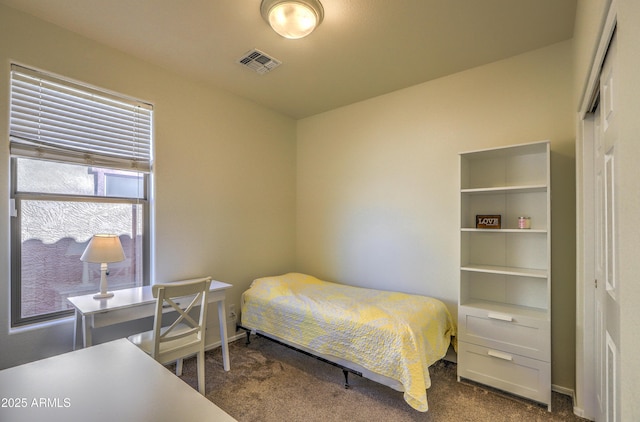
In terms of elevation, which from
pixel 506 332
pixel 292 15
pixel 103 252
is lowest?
pixel 506 332

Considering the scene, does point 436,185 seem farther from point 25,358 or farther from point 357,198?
point 25,358

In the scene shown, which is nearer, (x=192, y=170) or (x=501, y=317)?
(x=501, y=317)

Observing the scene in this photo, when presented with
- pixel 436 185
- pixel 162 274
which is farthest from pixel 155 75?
pixel 436 185

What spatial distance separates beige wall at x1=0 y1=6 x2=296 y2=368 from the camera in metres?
2.11

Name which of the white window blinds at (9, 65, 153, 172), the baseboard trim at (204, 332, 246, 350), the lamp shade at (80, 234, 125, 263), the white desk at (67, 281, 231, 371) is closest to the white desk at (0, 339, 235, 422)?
the white desk at (67, 281, 231, 371)

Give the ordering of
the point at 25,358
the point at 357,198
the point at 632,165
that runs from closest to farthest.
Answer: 1. the point at 632,165
2. the point at 25,358
3. the point at 357,198

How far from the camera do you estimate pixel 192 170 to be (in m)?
3.06

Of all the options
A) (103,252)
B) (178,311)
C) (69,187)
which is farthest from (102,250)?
(178,311)

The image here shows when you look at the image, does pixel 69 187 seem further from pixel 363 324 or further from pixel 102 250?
pixel 363 324

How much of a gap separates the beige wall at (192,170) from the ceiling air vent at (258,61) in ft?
2.22

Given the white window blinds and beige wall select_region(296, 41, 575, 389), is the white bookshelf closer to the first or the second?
beige wall select_region(296, 41, 575, 389)

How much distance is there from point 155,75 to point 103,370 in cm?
260

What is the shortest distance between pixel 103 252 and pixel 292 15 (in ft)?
7.06

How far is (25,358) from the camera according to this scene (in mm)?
2104
